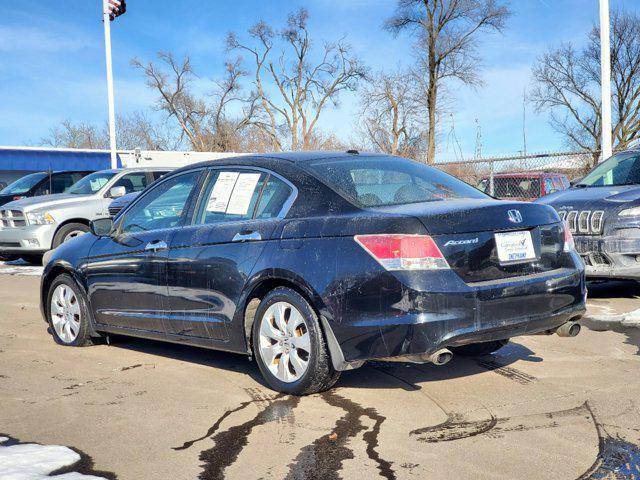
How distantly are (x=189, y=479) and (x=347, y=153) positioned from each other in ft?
9.35

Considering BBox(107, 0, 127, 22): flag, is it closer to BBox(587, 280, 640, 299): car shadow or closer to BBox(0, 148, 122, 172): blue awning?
BBox(0, 148, 122, 172): blue awning

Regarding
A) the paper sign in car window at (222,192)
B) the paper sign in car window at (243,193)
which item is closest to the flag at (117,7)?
the paper sign in car window at (222,192)

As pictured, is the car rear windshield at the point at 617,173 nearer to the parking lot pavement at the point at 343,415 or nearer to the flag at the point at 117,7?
the parking lot pavement at the point at 343,415

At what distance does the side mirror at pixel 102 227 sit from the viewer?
20.9 feet

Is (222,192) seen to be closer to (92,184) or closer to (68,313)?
(68,313)

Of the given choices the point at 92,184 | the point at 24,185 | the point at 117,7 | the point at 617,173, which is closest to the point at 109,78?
the point at 117,7

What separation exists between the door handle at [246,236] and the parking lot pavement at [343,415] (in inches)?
38.5

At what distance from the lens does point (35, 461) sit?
12.1ft

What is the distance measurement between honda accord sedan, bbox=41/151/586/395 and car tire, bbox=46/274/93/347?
2.24 feet

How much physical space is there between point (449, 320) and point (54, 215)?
1072cm

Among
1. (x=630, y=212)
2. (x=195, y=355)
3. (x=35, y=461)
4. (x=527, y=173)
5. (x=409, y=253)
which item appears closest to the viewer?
(x=35, y=461)

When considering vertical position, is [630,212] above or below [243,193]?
below

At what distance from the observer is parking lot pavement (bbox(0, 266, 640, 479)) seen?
11.8ft

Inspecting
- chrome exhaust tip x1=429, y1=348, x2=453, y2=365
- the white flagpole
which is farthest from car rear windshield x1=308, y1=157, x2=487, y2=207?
the white flagpole
